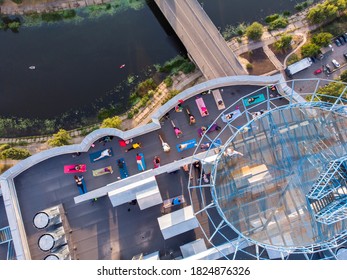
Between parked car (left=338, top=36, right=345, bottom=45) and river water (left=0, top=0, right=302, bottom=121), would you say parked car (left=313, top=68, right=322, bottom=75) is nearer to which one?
parked car (left=338, top=36, right=345, bottom=45)

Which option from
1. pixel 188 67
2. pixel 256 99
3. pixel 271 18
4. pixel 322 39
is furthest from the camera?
pixel 271 18

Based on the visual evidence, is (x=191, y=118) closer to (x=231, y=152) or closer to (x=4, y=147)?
(x=231, y=152)

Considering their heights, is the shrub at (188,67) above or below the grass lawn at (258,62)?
above

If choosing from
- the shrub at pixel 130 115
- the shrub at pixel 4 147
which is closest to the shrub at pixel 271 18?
the shrub at pixel 130 115

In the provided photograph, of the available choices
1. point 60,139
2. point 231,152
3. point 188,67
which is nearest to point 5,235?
point 60,139

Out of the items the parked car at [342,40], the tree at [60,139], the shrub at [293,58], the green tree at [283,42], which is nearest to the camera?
the tree at [60,139]

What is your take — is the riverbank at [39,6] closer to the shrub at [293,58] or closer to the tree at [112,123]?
the tree at [112,123]

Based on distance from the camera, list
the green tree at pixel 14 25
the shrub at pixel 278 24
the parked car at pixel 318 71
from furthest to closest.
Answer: the shrub at pixel 278 24, the green tree at pixel 14 25, the parked car at pixel 318 71
